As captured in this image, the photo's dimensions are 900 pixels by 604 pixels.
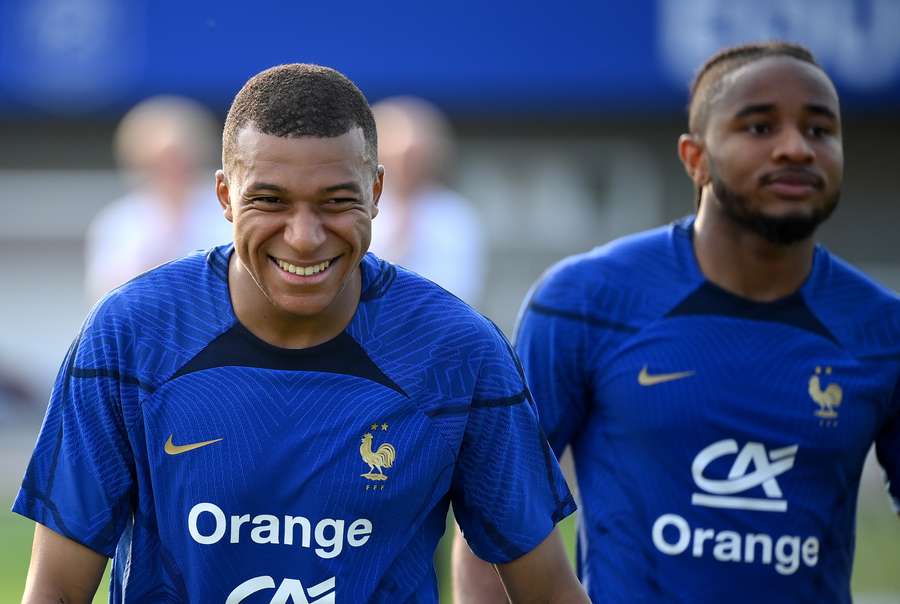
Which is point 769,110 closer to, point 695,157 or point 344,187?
point 695,157

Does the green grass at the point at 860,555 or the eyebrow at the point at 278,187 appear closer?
the eyebrow at the point at 278,187

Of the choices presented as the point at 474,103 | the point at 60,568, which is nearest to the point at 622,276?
the point at 60,568

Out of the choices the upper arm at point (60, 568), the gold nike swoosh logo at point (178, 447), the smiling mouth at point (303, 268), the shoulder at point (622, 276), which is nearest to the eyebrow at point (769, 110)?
the shoulder at point (622, 276)

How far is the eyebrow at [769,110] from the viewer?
Answer: 14.1 feet

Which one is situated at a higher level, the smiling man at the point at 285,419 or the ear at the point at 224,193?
the ear at the point at 224,193

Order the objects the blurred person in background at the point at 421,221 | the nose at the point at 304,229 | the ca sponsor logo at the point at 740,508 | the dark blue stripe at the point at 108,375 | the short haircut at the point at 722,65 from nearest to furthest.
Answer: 1. the nose at the point at 304,229
2. the dark blue stripe at the point at 108,375
3. the ca sponsor logo at the point at 740,508
4. the short haircut at the point at 722,65
5. the blurred person in background at the point at 421,221

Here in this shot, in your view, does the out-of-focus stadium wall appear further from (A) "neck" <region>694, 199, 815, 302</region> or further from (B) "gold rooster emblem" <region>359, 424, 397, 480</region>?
(B) "gold rooster emblem" <region>359, 424, 397, 480</region>

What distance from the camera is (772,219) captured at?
4309 mm

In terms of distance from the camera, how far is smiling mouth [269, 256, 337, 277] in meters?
3.38

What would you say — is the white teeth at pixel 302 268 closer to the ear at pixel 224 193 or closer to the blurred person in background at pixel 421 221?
the ear at pixel 224 193

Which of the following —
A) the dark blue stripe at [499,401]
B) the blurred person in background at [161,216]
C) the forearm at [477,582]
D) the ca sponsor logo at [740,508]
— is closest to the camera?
the dark blue stripe at [499,401]

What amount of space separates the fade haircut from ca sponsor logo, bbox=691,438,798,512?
1355 mm

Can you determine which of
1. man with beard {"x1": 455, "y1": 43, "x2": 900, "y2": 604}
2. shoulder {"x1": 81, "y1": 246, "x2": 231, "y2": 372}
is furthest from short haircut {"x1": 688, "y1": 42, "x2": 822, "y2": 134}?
shoulder {"x1": 81, "y1": 246, "x2": 231, "y2": 372}

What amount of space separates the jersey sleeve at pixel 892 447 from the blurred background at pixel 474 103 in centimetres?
841
